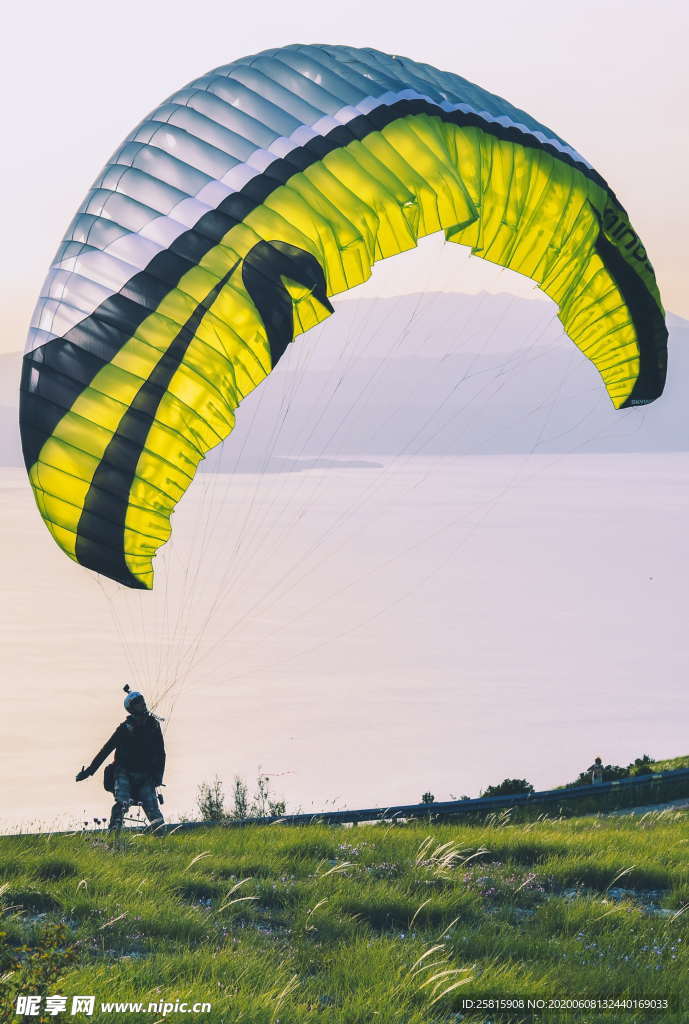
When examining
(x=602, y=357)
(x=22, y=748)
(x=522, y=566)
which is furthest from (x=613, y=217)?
(x=522, y=566)

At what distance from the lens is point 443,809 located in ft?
36.7

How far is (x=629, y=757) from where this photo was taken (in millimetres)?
45938

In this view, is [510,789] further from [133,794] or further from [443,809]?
[133,794]

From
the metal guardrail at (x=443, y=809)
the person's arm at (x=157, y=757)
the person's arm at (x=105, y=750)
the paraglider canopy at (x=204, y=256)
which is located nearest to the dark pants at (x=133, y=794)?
the person's arm at (x=157, y=757)

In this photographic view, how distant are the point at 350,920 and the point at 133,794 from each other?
155 inches

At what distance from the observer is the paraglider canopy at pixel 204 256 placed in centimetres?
801

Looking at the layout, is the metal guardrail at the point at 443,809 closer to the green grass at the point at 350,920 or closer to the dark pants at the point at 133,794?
the dark pants at the point at 133,794

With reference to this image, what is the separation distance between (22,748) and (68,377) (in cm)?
4918

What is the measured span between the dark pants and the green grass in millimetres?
1351

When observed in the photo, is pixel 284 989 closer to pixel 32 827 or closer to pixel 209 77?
pixel 32 827

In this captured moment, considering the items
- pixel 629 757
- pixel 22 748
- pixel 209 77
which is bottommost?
pixel 629 757

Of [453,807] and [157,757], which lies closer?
[157,757]

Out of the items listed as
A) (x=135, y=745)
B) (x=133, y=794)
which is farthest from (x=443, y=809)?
(x=135, y=745)

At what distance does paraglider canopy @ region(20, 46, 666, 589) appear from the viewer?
8.01 m
